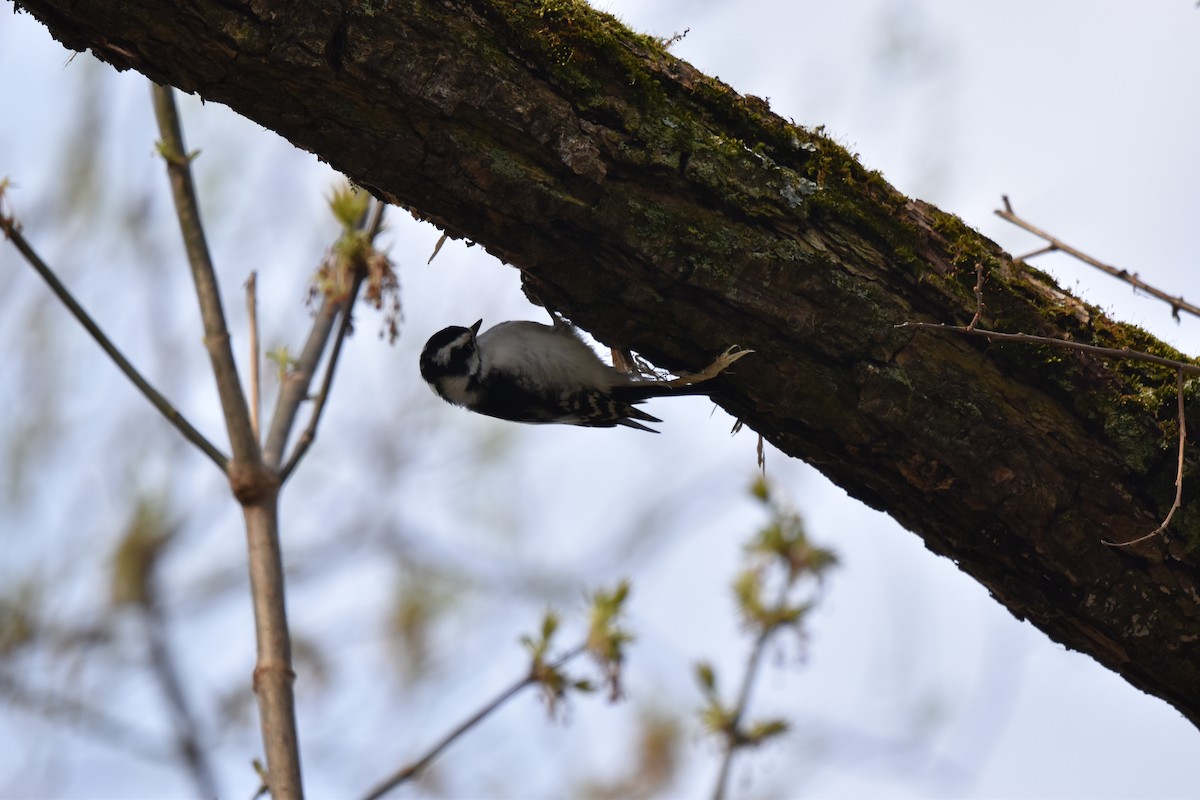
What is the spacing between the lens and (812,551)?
4.54 metres

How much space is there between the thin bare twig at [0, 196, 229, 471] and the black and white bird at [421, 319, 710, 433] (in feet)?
5.24

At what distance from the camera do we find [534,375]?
183 inches

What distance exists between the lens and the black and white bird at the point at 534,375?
4.61 metres

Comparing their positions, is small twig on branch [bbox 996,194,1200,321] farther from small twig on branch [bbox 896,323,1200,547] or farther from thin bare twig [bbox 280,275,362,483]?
thin bare twig [bbox 280,275,362,483]

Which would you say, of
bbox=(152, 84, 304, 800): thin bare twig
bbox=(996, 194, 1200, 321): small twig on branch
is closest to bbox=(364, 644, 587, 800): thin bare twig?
bbox=(152, 84, 304, 800): thin bare twig

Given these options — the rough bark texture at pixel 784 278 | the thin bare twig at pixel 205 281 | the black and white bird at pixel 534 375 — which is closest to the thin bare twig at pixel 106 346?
the thin bare twig at pixel 205 281

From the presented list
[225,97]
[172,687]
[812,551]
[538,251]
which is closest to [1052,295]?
[538,251]

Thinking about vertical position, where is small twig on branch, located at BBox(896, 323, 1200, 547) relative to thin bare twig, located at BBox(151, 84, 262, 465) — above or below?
below

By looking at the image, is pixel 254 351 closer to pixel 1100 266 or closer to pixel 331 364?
pixel 331 364

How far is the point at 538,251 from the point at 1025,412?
1.42 meters

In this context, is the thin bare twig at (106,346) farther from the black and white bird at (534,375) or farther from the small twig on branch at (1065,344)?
the small twig on branch at (1065,344)

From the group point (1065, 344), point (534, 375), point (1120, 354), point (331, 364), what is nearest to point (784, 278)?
point (1065, 344)

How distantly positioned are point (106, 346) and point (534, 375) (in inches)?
75.9

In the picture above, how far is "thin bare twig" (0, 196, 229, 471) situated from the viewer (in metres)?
3.08
